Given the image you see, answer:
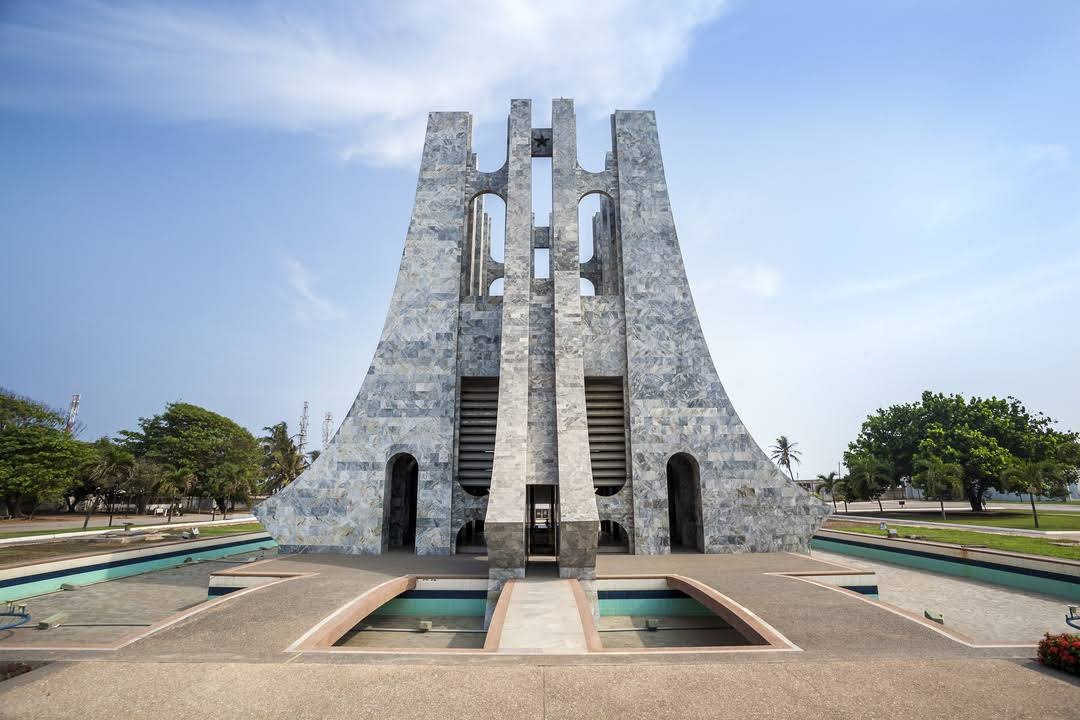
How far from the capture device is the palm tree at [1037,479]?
88.8ft

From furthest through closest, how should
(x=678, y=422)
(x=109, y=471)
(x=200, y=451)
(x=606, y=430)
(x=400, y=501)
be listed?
1. (x=200, y=451)
2. (x=109, y=471)
3. (x=400, y=501)
4. (x=606, y=430)
5. (x=678, y=422)

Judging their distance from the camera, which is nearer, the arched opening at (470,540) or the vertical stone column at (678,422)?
the vertical stone column at (678,422)

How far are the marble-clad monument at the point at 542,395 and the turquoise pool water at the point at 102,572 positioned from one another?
4.78m

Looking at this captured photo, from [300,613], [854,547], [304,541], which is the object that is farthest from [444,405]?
[854,547]

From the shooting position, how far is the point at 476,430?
59.5 feet

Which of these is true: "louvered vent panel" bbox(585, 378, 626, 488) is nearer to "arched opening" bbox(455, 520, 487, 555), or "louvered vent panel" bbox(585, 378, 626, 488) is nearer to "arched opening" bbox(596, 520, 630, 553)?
"arched opening" bbox(596, 520, 630, 553)

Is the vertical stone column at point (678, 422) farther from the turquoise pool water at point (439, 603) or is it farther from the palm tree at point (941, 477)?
the palm tree at point (941, 477)

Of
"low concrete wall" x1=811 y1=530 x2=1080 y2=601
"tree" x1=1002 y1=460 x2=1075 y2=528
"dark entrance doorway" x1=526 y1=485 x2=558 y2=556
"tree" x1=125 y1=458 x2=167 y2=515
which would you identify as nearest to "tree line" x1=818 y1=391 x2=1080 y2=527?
"tree" x1=1002 y1=460 x2=1075 y2=528

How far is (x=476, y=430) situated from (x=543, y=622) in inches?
404

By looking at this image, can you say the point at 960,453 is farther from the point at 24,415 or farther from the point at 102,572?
the point at 24,415

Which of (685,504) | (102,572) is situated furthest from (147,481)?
(685,504)

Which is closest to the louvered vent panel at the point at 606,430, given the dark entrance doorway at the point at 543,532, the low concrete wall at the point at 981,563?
the dark entrance doorway at the point at 543,532

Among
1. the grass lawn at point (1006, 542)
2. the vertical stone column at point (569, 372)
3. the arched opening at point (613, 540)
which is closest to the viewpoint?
the vertical stone column at point (569, 372)

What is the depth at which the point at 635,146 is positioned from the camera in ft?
65.3
